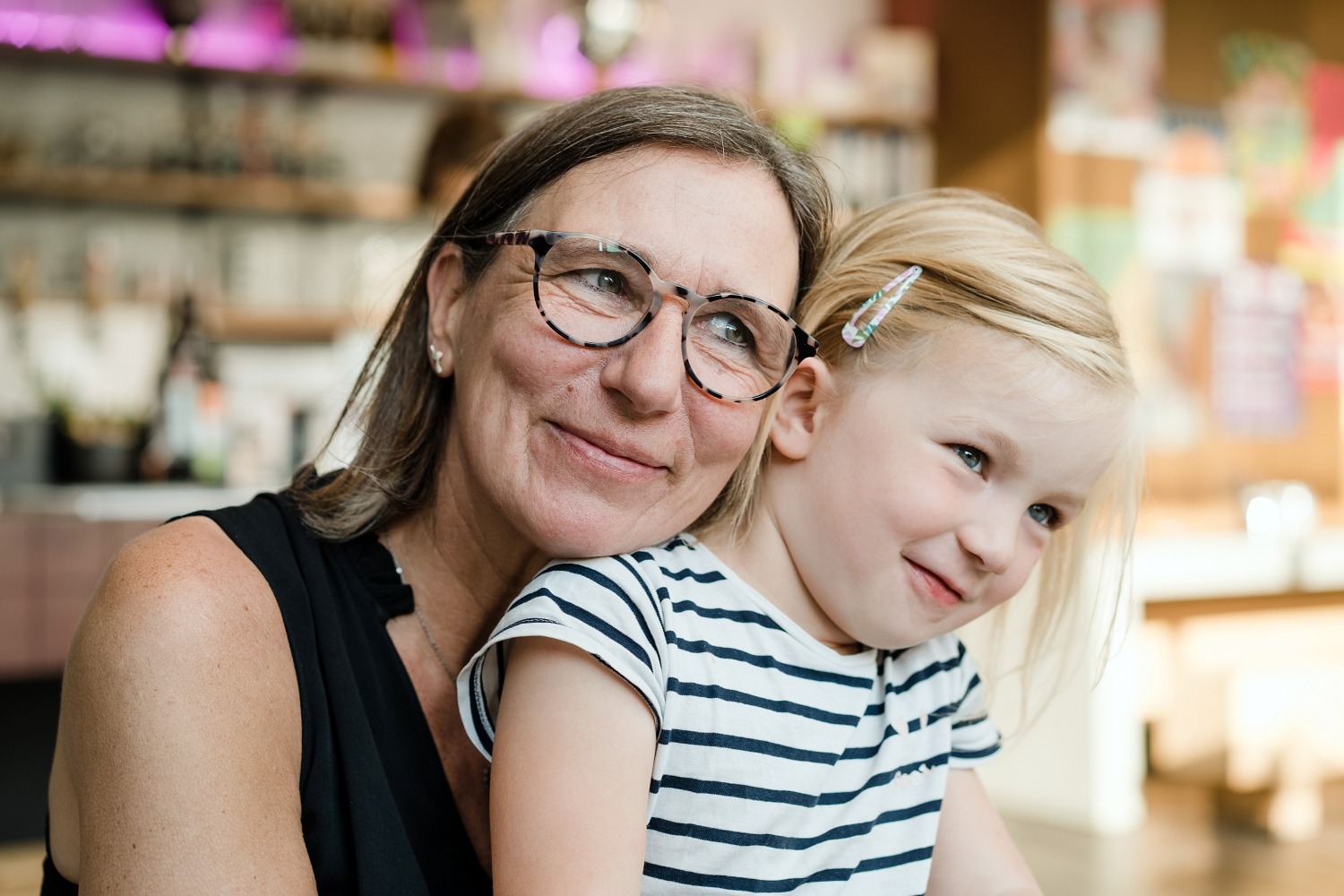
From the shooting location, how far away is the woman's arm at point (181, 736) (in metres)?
0.85

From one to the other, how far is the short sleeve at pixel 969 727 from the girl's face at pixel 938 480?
0.55 feet

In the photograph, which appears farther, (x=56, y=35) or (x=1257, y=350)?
(x=1257, y=350)

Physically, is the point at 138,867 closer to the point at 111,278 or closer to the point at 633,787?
the point at 633,787

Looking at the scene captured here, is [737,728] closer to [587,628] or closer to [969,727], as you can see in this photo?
[587,628]

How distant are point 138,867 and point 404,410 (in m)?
0.51

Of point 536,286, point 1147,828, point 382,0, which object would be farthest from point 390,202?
point 536,286

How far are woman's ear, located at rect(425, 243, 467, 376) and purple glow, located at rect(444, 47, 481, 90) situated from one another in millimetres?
3862

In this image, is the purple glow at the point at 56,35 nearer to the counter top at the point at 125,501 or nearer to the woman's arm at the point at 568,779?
the counter top at the point at 125,501

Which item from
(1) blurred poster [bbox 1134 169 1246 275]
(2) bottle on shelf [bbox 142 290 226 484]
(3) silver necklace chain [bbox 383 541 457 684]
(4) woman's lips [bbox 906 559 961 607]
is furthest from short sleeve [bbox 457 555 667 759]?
(1) blurred poster [bbox 1134 169 1246 275]

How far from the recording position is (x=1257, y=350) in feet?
17.9

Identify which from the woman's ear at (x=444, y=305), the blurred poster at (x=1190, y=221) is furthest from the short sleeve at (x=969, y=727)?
the blurred poster at (x=1190, y=221)

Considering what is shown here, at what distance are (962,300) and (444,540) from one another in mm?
537

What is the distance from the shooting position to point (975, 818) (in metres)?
1.23

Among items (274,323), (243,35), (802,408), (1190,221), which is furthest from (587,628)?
(1190,221)
